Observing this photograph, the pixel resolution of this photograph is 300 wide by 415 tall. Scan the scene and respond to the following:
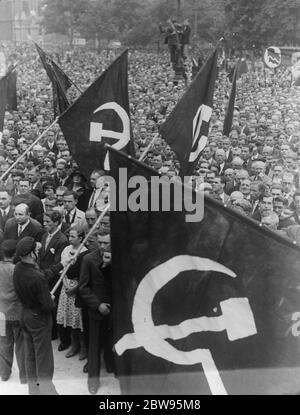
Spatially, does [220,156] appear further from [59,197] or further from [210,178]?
[59,197]

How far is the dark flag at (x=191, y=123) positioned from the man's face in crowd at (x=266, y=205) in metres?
0.93

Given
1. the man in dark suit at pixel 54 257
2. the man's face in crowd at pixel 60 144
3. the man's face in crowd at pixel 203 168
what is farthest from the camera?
the man's face in crowd at pixel 60 144

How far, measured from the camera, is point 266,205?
7707 mm

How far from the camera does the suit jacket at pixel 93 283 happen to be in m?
5.66

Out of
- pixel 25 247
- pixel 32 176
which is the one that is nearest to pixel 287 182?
pixel 32 176

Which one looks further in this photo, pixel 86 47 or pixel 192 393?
pixel 86 47

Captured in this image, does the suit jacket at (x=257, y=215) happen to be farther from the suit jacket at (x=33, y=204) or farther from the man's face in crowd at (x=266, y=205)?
the suit jacket at (x=33, y=204)

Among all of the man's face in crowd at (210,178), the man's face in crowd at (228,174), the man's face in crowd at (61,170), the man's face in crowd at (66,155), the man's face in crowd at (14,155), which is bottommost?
the man's face in crowd at (14,155)

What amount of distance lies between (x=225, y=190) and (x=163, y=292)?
6042mm

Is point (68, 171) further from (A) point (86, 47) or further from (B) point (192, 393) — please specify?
(A) point (86, 47)

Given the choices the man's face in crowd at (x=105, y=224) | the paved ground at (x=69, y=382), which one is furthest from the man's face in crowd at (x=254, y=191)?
the paved ground at (x=69, y=382)

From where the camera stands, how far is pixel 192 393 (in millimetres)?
3633

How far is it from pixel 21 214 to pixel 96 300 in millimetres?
2046

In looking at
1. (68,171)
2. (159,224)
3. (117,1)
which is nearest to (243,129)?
(68,171)
